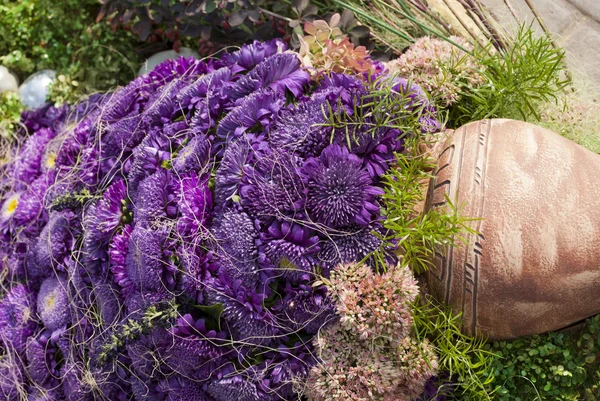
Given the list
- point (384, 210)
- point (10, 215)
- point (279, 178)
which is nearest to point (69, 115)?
point (10, 215)

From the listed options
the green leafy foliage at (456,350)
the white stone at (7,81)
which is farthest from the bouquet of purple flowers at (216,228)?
the white stone at (7,81)

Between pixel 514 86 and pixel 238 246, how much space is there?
0.91 metres

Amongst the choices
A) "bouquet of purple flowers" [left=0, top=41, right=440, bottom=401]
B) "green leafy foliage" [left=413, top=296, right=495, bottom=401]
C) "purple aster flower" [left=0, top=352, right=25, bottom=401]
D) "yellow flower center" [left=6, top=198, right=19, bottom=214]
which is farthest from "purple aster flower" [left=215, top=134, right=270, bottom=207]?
"yellow flower center" [left=6, top=198, right=19, bottom=214]

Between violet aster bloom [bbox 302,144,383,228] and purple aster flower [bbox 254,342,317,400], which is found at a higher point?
violet aster bloom [bbox 302,144,383,228]

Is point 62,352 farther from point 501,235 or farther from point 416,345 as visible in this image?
point 501,235

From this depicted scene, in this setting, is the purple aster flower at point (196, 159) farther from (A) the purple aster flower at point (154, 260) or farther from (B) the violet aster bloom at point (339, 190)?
(B) the violet aster bloom at point (339, 190)

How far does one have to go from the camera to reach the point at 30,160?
98.4 inches

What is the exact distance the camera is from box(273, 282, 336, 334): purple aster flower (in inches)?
60.7

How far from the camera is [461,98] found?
1824 millimetres

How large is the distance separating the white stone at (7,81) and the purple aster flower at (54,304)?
1343 millimetres

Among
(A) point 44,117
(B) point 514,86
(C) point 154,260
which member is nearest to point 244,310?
(C) point 154,260

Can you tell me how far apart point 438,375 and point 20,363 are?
4.82 ft

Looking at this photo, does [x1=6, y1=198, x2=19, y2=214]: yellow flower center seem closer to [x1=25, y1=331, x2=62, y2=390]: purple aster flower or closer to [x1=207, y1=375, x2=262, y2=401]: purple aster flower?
[x1=25, y1=331, x2=62, y2=390]: purple aster flower

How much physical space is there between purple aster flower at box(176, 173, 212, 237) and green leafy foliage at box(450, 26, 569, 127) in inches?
31.1
